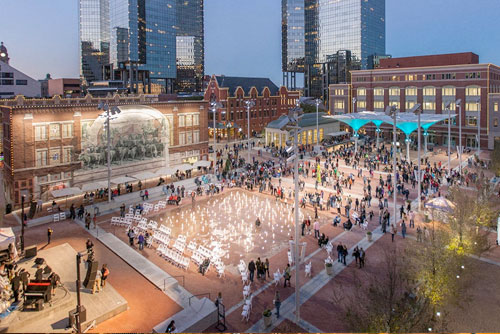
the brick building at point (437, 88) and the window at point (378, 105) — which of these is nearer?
the brick building at point (437, 88)

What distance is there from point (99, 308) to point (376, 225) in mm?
22909

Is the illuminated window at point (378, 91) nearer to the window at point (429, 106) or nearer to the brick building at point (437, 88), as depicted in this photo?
the brick building at point (437, 88)

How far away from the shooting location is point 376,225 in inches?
1241

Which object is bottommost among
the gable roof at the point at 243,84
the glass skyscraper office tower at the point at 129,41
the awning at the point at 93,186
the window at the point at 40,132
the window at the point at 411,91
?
the awning at the point at 93,186

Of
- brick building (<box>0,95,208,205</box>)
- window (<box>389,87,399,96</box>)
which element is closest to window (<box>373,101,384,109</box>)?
window (<box>389,87,399,96</box>)

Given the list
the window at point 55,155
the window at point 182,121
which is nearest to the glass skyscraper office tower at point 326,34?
the window at point 182,121

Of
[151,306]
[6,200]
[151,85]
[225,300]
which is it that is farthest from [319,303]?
[151,85]

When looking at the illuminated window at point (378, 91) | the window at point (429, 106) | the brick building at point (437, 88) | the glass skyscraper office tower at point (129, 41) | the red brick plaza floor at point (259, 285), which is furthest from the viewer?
the glass skyscraper office tower at point (129, 41)

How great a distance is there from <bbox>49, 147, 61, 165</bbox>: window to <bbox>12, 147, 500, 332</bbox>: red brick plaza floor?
414 inches

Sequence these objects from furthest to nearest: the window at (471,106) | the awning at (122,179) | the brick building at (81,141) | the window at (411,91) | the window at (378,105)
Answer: the window at (378,105), the window at (411,91), the window at (471,106), the awning at (122,179), the brick building at (81,141)

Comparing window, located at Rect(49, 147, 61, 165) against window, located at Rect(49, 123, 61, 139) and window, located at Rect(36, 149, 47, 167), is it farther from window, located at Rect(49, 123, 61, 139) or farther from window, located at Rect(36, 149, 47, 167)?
window, located at Rect(49, 123, 61, 139)

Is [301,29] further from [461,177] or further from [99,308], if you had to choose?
[99,308]

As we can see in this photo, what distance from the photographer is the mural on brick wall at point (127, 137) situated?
42591mm

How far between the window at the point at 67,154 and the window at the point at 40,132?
8.24 feet
